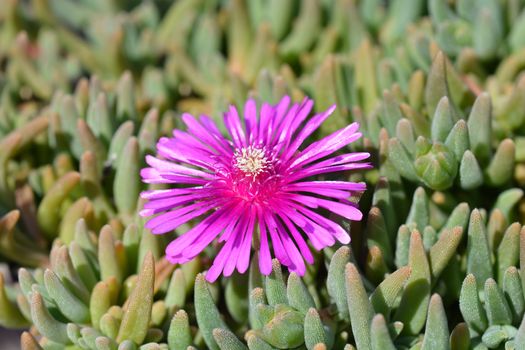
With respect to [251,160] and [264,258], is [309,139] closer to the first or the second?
[251,160]

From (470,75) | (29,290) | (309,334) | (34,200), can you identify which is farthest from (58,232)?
(470,75)

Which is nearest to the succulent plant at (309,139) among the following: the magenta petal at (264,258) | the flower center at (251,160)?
the magenta petal at (264,258)

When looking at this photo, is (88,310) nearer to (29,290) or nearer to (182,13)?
(29,290)

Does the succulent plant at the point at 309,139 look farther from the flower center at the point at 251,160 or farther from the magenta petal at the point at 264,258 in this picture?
the flower center at the point at 251,160

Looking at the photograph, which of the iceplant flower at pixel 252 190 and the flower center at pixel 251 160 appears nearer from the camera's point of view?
the iceplant flower at pixel 252 190

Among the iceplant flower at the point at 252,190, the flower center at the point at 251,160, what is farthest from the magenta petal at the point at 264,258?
the flower center at the point at 251,160

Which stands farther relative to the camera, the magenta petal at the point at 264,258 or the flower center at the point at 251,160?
the flower center at the point at 251,160

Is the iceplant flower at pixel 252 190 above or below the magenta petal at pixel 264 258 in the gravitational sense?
above

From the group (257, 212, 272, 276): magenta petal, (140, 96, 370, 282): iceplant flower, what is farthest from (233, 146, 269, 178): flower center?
(257, 212, 272, 276): magenta petal
